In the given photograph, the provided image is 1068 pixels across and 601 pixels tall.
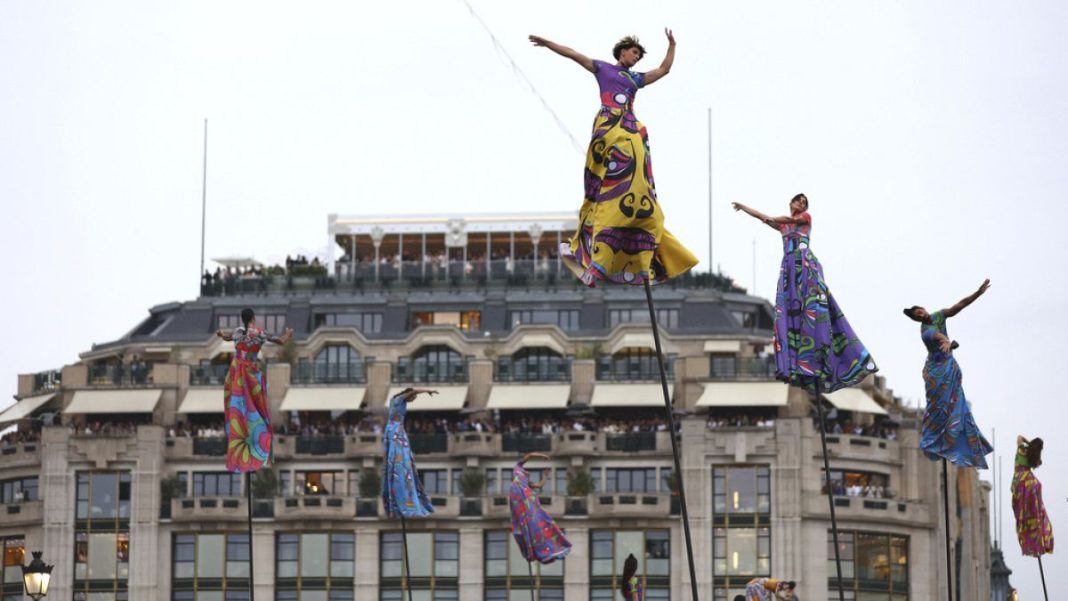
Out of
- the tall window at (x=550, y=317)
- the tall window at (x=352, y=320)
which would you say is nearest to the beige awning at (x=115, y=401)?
the tall window at (x=352, y=320)

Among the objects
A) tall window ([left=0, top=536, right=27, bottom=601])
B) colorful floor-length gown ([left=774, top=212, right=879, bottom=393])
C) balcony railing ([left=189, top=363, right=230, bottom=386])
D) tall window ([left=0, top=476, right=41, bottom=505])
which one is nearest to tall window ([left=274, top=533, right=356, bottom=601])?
balcony railing ([left=189, top=363, right=230, bottom=386])

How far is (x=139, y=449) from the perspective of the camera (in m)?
130

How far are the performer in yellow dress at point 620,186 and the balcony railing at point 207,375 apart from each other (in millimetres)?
104789

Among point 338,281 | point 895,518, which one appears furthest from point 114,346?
point 895,518

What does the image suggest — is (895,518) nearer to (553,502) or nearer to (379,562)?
(553,502)

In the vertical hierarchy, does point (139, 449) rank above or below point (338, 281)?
below

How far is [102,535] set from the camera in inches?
5069

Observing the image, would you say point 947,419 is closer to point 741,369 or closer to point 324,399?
point 741,369

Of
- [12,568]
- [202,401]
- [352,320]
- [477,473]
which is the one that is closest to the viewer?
[477,473]

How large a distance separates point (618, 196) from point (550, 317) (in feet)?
364

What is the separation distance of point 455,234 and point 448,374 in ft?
47.4

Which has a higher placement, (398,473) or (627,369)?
(627,369)

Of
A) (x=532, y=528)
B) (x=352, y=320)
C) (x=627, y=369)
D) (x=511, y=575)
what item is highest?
(x=352, y=320)

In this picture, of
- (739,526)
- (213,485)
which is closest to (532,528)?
(739,526)
